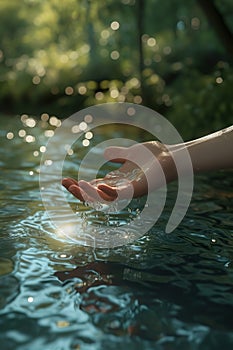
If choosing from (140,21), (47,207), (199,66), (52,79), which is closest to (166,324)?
(47,207)

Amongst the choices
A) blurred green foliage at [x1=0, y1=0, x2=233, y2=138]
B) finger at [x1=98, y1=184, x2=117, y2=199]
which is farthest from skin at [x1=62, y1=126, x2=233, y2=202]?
blurred green foliage at [x1=0, y1=0, x2=233, y2=138]

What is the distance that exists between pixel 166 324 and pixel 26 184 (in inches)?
107

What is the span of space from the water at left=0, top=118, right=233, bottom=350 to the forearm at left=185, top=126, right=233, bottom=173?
0.44 meters

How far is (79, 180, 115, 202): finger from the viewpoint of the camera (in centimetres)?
246

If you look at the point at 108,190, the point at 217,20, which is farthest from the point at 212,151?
the point at 217,20

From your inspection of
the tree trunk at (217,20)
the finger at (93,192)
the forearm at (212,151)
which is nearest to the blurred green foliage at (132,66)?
the tree trunk at (217,20)

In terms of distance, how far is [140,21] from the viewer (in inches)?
399

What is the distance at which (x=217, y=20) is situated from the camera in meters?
8.26

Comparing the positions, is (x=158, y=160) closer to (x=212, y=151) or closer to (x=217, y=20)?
(x=212, y=151)

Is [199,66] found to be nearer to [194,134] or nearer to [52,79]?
[52,79]

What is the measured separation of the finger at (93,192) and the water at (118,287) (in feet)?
1.07

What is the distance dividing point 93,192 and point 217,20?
21.3 ft

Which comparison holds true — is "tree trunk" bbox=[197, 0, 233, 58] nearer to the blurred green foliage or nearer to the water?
the blurred green foliage

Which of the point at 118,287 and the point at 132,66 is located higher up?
the point at 132,66
